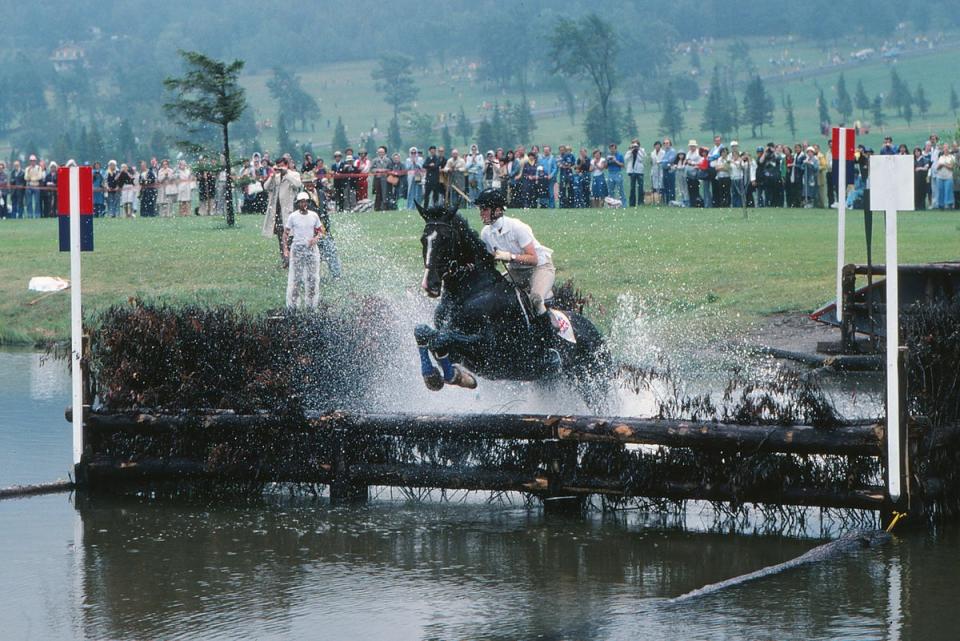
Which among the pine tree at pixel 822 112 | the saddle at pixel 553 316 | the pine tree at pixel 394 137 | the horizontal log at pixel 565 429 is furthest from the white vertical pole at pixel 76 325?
the pine tree at pixel 822 112

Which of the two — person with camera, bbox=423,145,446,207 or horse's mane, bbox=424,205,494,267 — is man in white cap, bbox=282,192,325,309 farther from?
person with camera, bbox=423,145,446,207

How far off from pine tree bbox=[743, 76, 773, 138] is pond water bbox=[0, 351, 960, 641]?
142 meters

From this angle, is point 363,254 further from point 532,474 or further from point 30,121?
point 30,121

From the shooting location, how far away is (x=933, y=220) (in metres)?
38.4

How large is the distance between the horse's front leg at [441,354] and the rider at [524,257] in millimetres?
867

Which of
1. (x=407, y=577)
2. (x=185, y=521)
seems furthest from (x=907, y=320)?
(x=185, y=521)

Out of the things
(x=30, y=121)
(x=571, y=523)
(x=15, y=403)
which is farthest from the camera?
(x=30, y=121)

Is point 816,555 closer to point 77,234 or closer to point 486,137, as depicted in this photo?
point 77,234

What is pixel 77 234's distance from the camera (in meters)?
12.2

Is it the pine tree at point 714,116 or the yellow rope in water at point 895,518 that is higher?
the pine tree at point 714,116

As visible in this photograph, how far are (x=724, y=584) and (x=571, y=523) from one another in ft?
6.84

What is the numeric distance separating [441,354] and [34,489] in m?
3.42

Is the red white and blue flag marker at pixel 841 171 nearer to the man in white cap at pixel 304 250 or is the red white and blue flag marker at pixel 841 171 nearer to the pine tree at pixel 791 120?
the man in white cap at pixel 304 250

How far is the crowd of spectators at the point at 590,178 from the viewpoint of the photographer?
4272 cm
